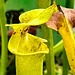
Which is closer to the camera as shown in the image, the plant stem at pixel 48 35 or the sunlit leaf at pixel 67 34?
the sunlit leaf at pixel 67 34

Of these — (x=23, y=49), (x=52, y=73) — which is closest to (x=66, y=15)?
(x=23, y=49)

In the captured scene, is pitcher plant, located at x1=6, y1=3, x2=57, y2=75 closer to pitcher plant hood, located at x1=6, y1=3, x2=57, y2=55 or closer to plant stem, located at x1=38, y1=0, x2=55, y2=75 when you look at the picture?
pitcher plant hood, located at x1=6, y1=3, x2=57, y2=55

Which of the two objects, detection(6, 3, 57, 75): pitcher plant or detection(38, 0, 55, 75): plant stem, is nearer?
detection(6, 3, 57, 75): pitcher plant

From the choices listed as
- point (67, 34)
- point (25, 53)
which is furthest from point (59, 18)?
point (25, 53)

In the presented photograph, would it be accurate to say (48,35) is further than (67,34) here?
Yes

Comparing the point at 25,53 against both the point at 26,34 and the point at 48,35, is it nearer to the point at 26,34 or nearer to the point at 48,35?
the point at 26,34

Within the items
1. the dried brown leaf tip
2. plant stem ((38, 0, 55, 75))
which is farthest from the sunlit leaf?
plant stem ((38, 0, 55, 75))

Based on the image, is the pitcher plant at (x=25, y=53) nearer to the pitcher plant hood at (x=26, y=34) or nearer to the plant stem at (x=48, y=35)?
the pitcher plant hood at (x=26, y=34)

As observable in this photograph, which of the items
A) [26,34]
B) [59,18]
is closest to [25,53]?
[26,34]

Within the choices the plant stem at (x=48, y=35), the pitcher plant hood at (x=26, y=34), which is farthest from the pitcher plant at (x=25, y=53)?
the plant stem at (x=48, y=35)

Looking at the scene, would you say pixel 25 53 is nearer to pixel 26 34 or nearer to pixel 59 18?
pixel 26 34

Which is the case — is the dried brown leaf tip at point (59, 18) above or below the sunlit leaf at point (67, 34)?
above

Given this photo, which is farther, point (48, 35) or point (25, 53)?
point (48, 35)

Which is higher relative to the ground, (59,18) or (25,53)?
(59,18)
